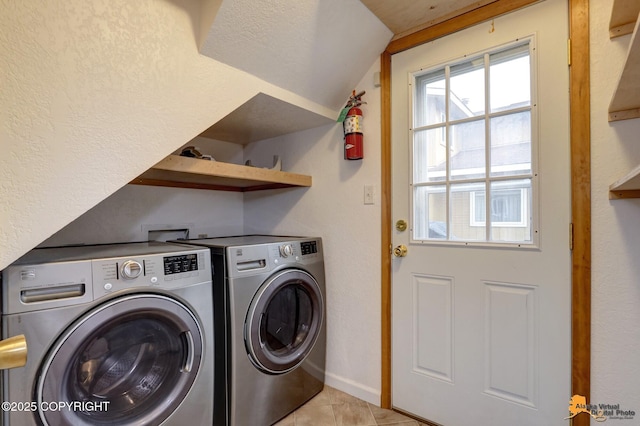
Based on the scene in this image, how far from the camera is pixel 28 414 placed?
933 mm

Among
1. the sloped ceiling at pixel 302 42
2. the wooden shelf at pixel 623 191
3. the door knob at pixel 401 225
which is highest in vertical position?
the sloped ceiling at pixel 302 42

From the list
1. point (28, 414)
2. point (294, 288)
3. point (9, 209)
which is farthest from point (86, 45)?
point (294, 288)

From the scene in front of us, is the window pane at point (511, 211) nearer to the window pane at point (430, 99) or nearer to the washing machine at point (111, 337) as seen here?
the window pane at point (430, 99)

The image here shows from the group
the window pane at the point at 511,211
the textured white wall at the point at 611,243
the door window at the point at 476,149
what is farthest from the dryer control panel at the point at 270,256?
the textured white wall at the point at 611,243

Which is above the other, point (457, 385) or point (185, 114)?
point (185, 114)

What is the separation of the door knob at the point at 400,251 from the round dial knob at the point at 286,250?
0.59 meters

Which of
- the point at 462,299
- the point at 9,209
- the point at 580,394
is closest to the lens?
the point at 9,209

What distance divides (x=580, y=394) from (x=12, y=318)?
205cm

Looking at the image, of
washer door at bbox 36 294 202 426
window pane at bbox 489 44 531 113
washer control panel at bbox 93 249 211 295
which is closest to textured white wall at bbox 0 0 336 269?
washer control panel at bbox 93 249 211 295

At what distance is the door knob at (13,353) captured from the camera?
523mm

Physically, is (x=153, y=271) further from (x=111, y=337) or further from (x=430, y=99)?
(x=430, y=99)

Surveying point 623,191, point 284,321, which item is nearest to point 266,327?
point 284,321

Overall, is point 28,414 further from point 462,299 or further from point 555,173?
point 555,173

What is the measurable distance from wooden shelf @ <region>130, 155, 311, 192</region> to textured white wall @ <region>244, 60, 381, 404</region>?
0.54 feet
